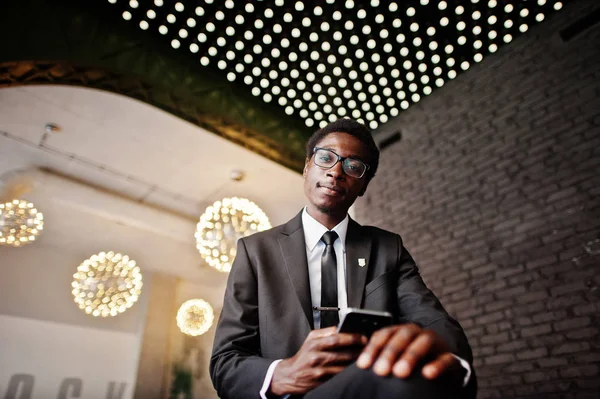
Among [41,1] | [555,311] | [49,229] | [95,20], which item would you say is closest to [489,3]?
[555,311]

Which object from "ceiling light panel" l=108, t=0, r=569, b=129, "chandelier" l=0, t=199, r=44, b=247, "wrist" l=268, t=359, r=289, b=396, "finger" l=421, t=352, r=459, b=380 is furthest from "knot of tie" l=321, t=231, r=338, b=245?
"chandelier" l=0, t=199, r=44, b=247

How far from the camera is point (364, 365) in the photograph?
0.87 meters

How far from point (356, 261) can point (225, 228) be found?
3037mm

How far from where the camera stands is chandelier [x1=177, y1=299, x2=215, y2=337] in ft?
24.6

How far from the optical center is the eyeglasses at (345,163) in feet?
5.54

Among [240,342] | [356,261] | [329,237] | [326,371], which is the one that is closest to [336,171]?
[329,237]

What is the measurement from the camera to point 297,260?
5.04 ft

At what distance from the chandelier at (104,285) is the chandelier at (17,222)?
2.64ft

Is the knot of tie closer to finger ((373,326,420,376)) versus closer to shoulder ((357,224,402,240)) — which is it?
shoulder ((357,224,402,240))

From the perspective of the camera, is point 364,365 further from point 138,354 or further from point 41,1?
point 138,354

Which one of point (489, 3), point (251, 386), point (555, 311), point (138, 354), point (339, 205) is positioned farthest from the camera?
point (138, 354)

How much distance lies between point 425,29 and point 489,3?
2.22ft

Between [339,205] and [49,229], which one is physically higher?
[49,229]

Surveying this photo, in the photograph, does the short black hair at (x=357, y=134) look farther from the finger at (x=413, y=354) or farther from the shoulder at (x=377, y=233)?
the finger at (x=413, y=354)
